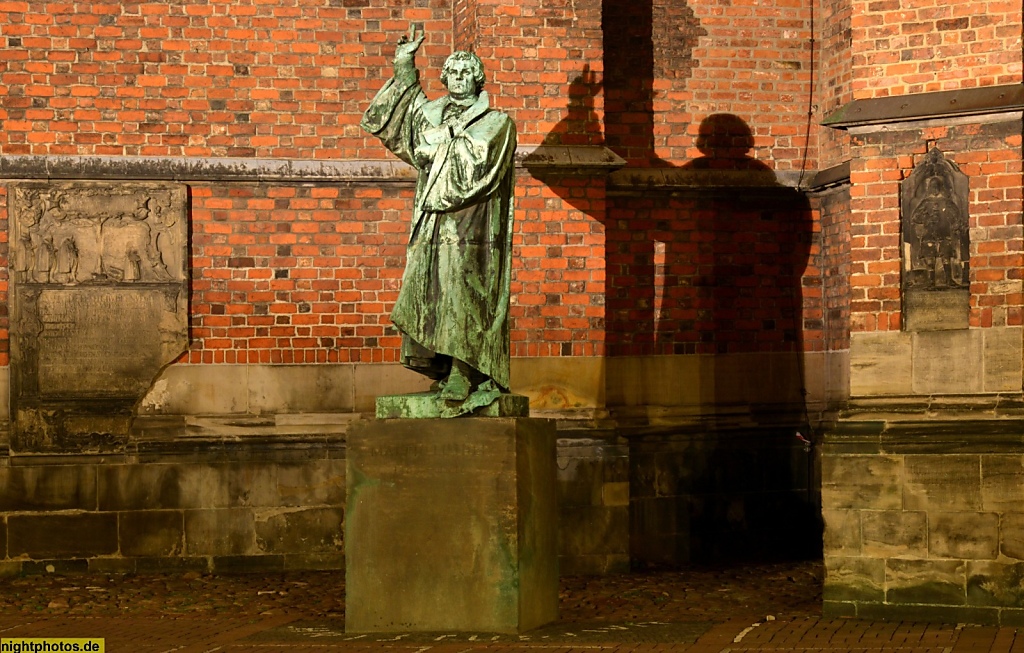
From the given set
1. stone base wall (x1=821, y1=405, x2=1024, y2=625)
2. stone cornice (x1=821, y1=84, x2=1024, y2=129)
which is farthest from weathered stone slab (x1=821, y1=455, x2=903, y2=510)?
stone cornice (x1=821, y1=84, x2=1024, y2=129)

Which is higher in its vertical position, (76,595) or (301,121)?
(301,121)

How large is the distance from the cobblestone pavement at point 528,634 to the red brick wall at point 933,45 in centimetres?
310

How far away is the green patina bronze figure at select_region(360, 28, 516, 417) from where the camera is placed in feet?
25.2

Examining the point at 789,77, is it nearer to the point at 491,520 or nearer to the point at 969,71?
the point at 969,71

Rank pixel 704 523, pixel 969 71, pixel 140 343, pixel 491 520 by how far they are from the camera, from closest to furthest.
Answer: pixel 491 520, pixel 969 71, pixel 140 343, pixel 704 523

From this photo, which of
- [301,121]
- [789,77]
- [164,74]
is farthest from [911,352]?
[164,74]

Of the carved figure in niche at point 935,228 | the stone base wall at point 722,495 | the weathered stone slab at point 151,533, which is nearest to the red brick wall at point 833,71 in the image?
the stone base wall at point 722,495

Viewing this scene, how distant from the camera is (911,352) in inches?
343

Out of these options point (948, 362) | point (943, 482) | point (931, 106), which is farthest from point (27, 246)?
point (943, 482)

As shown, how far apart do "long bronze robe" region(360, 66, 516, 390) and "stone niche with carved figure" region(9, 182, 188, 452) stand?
3.68 meters

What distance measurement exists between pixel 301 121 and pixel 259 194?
63cm

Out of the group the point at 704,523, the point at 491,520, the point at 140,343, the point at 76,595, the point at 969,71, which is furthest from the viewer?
the point at 704,523

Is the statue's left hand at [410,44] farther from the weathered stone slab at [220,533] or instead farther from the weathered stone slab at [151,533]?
the weathered stone slab at [151,533]

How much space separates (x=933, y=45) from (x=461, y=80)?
2891 mm
